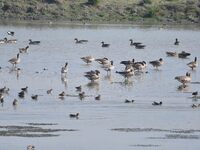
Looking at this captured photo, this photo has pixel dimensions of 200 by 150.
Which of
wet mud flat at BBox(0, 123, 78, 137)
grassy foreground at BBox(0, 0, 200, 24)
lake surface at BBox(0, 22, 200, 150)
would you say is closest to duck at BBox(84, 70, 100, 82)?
lake surface at BBox(0, 22, 200, 150)

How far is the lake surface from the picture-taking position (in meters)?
27.0

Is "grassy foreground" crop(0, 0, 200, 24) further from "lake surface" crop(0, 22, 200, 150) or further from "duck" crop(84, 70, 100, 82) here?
"duck" crop(84, 70, 100, 82)

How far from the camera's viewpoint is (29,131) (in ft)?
92.4

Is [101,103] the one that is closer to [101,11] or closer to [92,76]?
[92,76]

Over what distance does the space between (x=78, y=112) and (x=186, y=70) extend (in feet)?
54.1

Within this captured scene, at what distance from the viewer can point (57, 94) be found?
36.6 m

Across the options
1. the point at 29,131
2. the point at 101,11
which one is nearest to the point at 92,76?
the point at 29,131

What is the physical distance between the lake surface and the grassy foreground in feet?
67.1

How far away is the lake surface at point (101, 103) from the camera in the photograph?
88.5 feet

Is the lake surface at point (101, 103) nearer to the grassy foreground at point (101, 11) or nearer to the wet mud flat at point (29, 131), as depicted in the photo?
the wet mud flat at point (29, 131)

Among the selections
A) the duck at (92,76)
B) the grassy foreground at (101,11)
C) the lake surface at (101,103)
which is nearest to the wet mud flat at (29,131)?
the lake surface at (101,103)

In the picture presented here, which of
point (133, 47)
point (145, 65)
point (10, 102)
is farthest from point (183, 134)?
point (133, 47)

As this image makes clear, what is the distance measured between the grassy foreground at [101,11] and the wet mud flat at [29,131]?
54867 millimetres

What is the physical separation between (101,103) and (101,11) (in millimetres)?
50693
